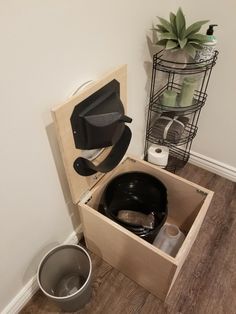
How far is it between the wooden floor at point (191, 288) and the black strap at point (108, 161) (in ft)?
1.61

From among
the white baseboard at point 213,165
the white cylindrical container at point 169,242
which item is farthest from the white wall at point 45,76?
the white baseboard at point 213,165

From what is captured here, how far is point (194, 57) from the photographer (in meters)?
0.99

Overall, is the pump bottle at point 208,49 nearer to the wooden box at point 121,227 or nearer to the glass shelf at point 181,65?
the glass shelf at point 181,65

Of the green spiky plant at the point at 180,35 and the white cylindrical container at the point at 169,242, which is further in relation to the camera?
the white cylindrical container at the point at 169,242

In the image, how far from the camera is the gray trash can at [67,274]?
86 centimetres

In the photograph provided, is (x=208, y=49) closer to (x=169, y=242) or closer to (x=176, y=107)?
(x=176, y=107)

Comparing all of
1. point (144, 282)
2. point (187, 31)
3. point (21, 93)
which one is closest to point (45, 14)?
point (21, 93)

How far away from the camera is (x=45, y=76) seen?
0.64m

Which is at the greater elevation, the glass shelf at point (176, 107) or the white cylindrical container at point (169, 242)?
the glass shelf at point (176, 107)

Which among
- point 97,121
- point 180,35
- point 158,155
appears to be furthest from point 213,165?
point 97,121

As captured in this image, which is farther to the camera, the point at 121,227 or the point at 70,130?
the point at 121,227

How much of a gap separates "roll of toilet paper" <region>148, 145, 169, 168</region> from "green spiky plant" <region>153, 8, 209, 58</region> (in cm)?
55

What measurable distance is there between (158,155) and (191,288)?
25.3 inches

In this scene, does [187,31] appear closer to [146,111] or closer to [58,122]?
[146,111]
